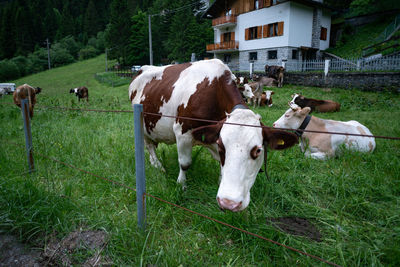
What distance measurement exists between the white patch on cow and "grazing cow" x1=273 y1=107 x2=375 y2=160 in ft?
8.01

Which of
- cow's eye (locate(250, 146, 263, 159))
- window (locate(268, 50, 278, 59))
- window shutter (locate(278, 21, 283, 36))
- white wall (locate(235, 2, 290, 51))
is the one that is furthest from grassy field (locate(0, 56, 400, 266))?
window (locate(268, 50, 278, 59))

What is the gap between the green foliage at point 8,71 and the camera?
40719 millimetres

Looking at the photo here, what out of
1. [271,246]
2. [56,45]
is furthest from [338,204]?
[56,45]

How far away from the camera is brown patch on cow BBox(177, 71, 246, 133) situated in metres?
2.71

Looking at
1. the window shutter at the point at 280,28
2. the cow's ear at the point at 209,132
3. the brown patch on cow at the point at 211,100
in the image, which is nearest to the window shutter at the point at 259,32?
the window shutter at the point at 280,28

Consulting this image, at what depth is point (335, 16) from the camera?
27.6 meters

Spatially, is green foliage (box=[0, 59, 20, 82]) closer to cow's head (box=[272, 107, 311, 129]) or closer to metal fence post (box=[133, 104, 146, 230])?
cow's head (box=[272, 107, 311, 129])

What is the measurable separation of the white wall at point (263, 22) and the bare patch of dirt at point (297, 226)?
2107 centimetres

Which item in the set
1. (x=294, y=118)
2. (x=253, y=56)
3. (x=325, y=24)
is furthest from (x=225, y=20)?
(x=294, y=118)

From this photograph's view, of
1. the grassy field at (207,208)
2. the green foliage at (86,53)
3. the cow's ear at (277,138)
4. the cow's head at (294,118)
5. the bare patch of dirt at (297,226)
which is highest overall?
the green foliage at (86,53)

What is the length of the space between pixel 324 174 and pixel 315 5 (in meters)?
23.2

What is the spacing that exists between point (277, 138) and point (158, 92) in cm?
196

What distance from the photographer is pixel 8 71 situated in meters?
41.7

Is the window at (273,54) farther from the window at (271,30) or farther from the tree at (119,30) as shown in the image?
the tree at (119,30)
